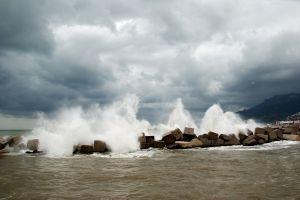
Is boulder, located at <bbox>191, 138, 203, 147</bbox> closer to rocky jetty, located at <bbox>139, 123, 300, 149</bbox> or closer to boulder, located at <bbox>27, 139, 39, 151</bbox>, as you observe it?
rocky jetty, located at <bbox>139, 123, 300, 149</bbox>

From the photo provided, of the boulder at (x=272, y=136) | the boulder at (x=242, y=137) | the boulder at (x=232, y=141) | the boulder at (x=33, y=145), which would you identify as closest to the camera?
the boulder at (x=33, y=145)

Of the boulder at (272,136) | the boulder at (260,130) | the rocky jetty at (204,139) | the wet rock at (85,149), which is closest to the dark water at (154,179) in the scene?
the wet rock at (85,149)

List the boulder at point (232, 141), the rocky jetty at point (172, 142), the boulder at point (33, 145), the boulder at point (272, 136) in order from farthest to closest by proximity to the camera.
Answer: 1. the boulder at point (272, 136)
2. the boulder at point (232, 141)
3. the boulder at point (33, 145)
4. the rocky jetty at point (172, 142)

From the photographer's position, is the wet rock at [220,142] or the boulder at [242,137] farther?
the boulder at [242,137]

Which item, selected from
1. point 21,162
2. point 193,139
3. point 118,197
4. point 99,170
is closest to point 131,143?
point 193,139

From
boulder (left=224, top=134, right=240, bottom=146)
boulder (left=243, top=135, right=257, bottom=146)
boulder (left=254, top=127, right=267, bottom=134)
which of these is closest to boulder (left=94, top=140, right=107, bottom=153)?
boulder (left=224, top=134, right=240, bottom=146)

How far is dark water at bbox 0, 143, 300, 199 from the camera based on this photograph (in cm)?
1116

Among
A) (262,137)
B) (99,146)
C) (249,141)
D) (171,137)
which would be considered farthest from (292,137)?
(99,146)

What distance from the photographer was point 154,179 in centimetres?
1370

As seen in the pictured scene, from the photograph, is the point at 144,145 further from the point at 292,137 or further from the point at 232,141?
the point at 292,137

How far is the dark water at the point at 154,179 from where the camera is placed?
440 inches

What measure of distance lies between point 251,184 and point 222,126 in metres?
24.2

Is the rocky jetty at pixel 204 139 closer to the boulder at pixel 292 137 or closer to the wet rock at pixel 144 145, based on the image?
the wet rock at pixel 144 145

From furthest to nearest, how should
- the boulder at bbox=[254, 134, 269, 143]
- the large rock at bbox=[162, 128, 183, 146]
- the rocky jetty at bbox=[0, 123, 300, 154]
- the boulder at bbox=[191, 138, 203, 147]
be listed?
the boulder at bbox=[254, 134, 269, 143]
the large rock at bbox=[162, 128, 183, 146]
the boulder at bbox=[191, 138, 203, 147]
the rocky jetty at bbox=[0, 123, 300, 154]
